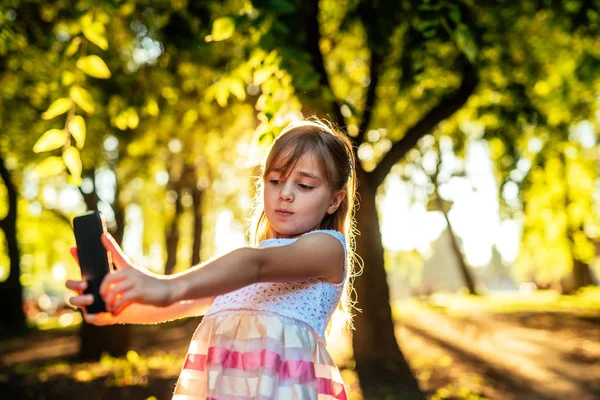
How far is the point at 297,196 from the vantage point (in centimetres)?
215

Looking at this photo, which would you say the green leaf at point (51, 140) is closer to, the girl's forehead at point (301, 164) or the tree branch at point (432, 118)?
the girl's forehead at point (301, 164)

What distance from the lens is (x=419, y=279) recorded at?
121 m

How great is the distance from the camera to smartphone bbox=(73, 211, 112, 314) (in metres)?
1.36

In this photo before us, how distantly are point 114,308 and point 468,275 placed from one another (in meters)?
27.4

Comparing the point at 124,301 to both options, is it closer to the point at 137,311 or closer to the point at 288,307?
the point at 137,311

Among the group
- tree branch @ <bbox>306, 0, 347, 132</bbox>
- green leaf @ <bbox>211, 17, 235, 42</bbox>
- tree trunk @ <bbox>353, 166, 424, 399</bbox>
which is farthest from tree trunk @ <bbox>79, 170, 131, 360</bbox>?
green leaf @ <bbox>211, 17, 235, 42</bbox>

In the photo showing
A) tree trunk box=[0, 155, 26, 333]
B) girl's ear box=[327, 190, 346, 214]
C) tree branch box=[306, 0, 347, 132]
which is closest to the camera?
girl's ear box=[327, 190, 346, 214]

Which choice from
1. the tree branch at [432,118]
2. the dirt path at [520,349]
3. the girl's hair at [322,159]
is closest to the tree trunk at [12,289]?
the dirt path at [520,349]

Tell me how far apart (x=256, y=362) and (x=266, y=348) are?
56mm

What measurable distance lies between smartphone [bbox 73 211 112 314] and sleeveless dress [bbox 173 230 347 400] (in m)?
0.74

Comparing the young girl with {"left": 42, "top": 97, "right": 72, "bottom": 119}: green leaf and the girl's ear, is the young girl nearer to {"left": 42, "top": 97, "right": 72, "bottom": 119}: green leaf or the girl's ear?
the girl's ear

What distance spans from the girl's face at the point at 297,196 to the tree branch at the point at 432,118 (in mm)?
6093

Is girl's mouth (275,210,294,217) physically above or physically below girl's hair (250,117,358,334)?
below

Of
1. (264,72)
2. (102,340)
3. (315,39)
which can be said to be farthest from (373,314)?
(102,340)
